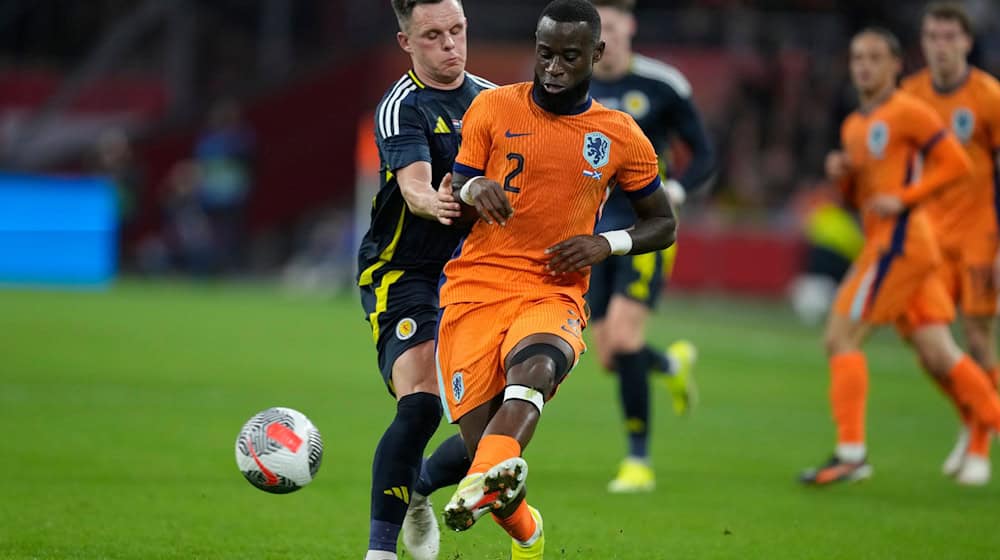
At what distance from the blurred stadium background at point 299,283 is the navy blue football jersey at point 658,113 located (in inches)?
62.6

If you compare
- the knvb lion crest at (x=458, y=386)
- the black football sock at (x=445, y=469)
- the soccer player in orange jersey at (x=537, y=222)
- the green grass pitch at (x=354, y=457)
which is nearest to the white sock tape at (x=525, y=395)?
the soccer player in orange jersey at (x=537, y=222)

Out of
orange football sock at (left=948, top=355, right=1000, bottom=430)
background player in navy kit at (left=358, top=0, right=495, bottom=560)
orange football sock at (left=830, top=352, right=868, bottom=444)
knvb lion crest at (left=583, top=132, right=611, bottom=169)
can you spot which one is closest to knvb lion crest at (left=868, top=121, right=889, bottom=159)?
orange football sock at (left=830, top=352, right=868, bottom=444)

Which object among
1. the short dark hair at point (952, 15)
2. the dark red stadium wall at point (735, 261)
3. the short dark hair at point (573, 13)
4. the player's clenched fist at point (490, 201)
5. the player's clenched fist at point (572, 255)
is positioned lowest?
the dark red stadium wall at point (735, 261)

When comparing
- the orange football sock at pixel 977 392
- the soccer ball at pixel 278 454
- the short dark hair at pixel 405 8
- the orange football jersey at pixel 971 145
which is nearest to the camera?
the soccer ball at pixel 278 454

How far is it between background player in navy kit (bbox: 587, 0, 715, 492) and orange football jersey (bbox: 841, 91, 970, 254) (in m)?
0.90

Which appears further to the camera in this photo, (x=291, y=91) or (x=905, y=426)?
(x=291, y=91)

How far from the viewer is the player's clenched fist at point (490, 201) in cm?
525

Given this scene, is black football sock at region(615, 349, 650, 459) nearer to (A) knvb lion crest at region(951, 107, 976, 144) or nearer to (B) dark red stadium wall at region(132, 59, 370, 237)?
(A) knvb lion crest at region(951, 107, 976, 144)

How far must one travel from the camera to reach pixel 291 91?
29.1m

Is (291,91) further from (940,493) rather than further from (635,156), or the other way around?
(635,156)

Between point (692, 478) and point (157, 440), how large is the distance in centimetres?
327

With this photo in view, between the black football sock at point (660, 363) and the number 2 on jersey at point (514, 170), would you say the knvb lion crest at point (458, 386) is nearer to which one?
the number 2 on jersey at point (514, 170)

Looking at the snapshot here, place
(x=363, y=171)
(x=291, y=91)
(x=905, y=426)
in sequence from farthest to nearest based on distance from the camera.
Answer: (x=291, y=91), (x=363, y=171), (x=905, y=426)

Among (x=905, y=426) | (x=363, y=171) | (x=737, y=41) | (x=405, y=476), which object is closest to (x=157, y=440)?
(x=405, y=476)
